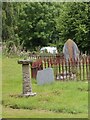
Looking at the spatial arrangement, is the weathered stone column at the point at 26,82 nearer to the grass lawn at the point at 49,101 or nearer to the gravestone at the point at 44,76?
the grass lawn at the point at 49,101

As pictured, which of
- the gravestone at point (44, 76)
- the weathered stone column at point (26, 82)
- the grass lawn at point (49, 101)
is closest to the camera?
the grass lawn at point (49, 101)

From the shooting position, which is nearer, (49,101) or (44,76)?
(49,101)

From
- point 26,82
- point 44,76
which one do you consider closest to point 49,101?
point 26,82

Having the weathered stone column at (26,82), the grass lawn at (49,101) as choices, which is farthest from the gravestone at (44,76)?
the weathered stone column at (26,82)

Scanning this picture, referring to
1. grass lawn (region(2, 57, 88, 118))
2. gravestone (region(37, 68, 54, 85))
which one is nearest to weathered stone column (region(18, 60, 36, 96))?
grass lawn (region(2, 57, 88, 118))

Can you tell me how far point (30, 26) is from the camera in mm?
43000

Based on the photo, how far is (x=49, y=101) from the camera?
8.28 metres

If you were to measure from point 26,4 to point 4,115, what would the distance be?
1471 inches

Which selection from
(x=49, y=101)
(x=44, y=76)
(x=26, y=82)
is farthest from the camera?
(x=44, y=76)

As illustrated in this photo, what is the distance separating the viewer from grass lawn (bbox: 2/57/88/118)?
6934 mm

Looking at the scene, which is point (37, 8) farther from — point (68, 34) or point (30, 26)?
point (68, 34)

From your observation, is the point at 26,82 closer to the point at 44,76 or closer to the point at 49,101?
the point at 49,101

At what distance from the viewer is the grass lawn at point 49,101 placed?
6.93 metres

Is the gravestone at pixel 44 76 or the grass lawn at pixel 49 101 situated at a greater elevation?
the gravestone at pixel 44 76
